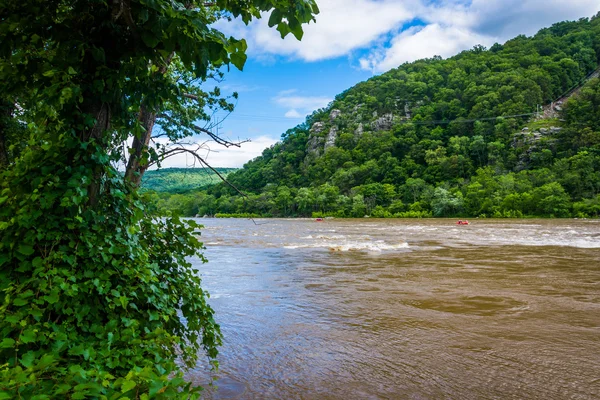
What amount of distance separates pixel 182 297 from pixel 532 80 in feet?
413

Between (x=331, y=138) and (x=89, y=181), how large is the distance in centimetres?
13635

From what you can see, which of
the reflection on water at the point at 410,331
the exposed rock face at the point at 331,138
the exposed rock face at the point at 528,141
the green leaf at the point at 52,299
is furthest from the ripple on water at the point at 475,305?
the exposed rock face at the point at 331,138

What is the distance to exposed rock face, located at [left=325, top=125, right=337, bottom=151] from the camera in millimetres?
134250

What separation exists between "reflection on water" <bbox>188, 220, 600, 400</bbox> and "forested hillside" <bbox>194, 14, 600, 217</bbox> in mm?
33886

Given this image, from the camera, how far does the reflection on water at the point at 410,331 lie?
5.24m

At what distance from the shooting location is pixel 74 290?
2.29m

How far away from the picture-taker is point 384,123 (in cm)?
13000

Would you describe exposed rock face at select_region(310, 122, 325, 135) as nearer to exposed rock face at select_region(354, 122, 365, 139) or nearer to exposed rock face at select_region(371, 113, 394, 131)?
exposed rock face at select_region(354, 122, 365, 139)

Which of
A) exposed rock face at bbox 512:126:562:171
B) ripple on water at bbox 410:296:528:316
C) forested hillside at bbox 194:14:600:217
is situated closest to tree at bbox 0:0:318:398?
ripple on water at bbox 410:296:528:316

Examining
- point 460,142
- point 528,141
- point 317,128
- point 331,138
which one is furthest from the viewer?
point 317,128

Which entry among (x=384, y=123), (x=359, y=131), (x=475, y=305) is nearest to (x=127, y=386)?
(x=475, y=305)

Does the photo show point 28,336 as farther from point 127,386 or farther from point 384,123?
point 384,123

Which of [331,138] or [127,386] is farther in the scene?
[331,138]

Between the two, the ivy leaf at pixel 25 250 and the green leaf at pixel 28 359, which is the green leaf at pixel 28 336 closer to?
the green leaf at pixel 28 359
